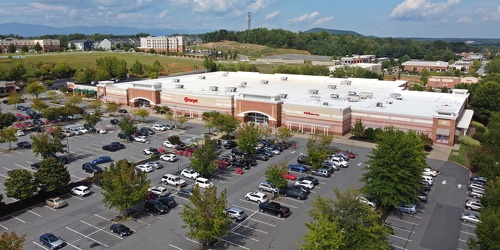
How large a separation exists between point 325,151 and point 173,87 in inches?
1436

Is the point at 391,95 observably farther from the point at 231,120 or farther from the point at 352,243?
the point at 352,243

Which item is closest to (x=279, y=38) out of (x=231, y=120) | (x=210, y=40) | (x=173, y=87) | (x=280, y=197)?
(x=210, y=40)

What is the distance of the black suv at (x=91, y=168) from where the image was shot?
3212 cm

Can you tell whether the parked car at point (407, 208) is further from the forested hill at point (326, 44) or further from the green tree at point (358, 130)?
the forested hill at point (326, 44)

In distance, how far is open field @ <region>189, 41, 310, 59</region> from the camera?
539 ft

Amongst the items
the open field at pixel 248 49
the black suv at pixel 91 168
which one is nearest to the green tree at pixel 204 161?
the black suv at pixel 91 168

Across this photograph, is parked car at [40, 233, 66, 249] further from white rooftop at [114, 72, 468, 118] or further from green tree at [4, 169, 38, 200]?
white rooftop at [114, 72, 468, 118]

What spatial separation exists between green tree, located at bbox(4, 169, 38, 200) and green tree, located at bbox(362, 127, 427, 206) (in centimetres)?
2319

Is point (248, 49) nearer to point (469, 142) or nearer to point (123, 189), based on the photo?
point (469, 142)

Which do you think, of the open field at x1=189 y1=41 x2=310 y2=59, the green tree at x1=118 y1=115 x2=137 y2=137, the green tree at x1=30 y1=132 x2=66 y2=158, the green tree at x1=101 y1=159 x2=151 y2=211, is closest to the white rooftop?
the green tree at x1=118 y1=115 x2=137 y2=137

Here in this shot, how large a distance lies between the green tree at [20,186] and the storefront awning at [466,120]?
44123 mm

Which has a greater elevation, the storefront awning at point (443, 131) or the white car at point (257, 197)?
the storefront awning at point (443, 131)

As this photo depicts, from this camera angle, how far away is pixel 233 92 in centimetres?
5609

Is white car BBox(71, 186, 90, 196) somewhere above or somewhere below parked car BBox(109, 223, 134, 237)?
above
